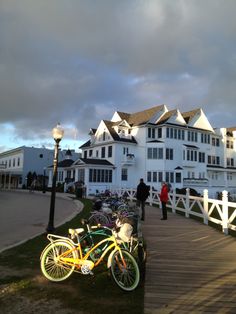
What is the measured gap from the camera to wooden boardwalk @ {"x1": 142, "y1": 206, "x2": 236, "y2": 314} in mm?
4984

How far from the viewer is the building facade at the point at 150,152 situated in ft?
152

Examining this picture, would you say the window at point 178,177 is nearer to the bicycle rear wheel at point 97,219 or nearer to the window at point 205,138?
the window at point 205,138

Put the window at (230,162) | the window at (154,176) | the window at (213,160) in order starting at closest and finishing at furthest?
the window at (154,176) → the window at (213,160) → the window at (230,162)

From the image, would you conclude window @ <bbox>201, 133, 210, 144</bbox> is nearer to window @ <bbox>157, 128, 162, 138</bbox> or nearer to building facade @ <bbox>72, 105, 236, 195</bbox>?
building facade @ <bbox>72, 105, 236, 195</bbox>

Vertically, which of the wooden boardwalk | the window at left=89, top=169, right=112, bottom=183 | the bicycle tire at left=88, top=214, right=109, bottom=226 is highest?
Answer: the window at left=89, top=169, right=112, bottom=183

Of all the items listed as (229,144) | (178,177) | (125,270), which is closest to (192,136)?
(178,177)

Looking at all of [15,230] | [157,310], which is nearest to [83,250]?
[157,310]

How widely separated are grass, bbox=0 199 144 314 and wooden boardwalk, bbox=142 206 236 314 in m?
0.35

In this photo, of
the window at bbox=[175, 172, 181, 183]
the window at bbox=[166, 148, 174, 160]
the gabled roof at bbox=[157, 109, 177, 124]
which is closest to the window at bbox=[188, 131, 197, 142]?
the gabled roof at bbox=[157, 109, 177, 124]

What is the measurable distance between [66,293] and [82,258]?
726 millimetres

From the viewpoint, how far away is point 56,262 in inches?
244

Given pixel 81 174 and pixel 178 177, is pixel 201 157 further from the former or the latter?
pixel 81 174

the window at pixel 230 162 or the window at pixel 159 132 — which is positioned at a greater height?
the window at pixel 159 132

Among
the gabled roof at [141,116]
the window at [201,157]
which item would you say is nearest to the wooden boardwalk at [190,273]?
the gabled roof at [141,116]
